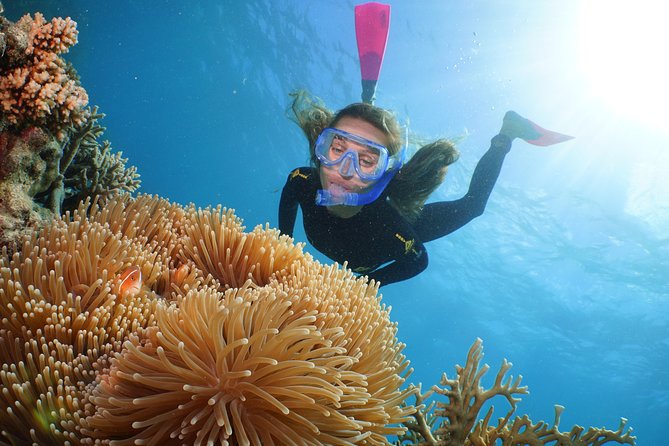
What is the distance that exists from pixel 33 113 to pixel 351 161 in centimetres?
355

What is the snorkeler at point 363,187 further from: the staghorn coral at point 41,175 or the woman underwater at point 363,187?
the staghorn coral at point 41,175

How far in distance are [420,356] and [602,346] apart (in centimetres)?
3458

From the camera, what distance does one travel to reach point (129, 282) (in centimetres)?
218

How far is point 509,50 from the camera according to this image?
1797 centimetres

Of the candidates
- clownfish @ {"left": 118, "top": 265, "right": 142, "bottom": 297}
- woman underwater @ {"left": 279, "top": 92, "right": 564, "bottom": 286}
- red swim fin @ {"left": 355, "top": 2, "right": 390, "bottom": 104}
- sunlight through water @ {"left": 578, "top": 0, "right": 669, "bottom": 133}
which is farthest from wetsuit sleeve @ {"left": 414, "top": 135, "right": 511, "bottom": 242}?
sunlight through water @ {"left": 578, "top": 0, "right": 669, "bottom": 133}

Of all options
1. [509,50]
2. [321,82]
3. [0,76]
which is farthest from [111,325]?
[321,82]

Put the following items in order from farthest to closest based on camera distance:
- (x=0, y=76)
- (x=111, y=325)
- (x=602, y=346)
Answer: (x=602, y=346)
(x=0, y=76)
(x=111, y=325)

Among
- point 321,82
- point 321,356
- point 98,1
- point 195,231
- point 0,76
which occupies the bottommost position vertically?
point 321,356

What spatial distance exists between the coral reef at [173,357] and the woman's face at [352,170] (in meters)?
3.07

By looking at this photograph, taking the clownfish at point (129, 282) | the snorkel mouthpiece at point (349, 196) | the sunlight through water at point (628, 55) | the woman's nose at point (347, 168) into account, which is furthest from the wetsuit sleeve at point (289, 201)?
the sunlight through water at point (628, 55)

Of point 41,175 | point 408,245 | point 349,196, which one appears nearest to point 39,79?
point 41,175

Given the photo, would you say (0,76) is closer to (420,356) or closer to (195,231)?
(195,231)

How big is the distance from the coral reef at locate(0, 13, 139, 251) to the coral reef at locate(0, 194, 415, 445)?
0.94 m

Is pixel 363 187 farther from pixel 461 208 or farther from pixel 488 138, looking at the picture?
pixel 488 138
